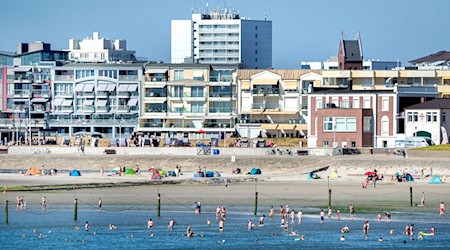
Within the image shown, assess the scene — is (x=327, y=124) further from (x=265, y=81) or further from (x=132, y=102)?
(x=132, y=102)

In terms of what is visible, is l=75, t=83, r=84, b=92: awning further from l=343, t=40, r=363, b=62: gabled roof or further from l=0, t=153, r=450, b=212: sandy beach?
l=0, t=153, r=450, b=212: sandy beach

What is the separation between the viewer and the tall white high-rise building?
191 metres

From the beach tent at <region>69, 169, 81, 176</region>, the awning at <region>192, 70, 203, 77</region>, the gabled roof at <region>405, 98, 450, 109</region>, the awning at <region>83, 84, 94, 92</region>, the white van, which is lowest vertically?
the beach tent at <region>69, 169, 81, 176</region>

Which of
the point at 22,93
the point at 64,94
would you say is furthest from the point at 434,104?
the point at 22,93

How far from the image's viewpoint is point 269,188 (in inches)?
3381

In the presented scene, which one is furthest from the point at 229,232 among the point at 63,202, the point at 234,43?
the point at 234,43

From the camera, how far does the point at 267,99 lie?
442ft

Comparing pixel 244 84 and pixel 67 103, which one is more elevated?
pixel 244 84

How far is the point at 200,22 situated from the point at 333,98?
7597cm

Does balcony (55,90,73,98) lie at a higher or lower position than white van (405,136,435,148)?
higher

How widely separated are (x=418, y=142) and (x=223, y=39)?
8381cm

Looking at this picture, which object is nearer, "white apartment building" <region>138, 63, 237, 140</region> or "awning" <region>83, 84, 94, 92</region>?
"white apartment building" <region>138, 63, 237, 140</region>

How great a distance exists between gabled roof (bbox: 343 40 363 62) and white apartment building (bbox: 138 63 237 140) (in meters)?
14.5

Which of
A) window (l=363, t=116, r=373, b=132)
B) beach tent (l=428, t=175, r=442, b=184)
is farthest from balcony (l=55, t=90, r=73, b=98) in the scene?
beach tent (l=428, t=175, r=442, b=184)
